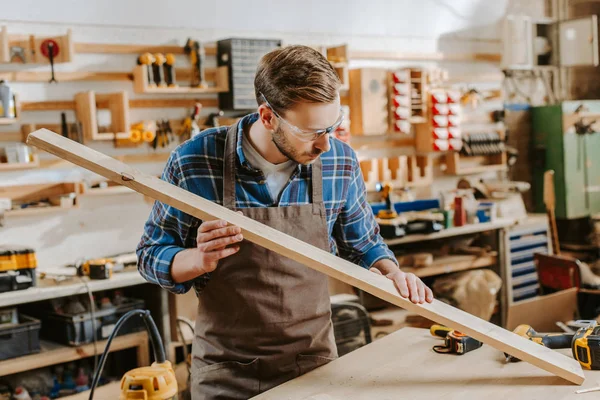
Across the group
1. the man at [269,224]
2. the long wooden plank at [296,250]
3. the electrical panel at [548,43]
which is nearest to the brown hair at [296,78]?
the man at [269,224]

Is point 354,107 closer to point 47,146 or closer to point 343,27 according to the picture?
point 343,27

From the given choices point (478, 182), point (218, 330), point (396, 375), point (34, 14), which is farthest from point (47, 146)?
point (478, 182)

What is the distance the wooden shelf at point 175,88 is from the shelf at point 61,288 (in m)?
1.11

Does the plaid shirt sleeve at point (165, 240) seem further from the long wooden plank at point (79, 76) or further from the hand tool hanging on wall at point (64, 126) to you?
the long wooden plank at point (79, 76)

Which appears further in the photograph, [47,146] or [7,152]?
[7,152]

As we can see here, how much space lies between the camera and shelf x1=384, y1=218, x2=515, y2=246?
4.56m

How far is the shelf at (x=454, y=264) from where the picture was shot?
4707 mm

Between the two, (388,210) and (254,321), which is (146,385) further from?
(388,210)

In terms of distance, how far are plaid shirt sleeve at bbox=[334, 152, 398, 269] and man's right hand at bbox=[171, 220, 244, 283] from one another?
1.62 ft

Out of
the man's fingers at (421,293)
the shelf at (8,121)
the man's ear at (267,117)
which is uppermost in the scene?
the shelf at (8,121)

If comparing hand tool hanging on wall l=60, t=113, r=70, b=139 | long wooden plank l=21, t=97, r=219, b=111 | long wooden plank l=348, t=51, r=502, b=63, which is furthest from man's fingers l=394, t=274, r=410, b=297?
long wooden plank l=348, t=51, r=502, b=63

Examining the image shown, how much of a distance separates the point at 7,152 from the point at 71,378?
1236mm

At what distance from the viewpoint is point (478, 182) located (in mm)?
5656

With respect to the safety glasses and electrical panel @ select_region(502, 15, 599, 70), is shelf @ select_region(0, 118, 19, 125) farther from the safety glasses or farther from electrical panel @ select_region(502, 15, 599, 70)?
electrical panel @ select_region(502, 15, 599, 70)
